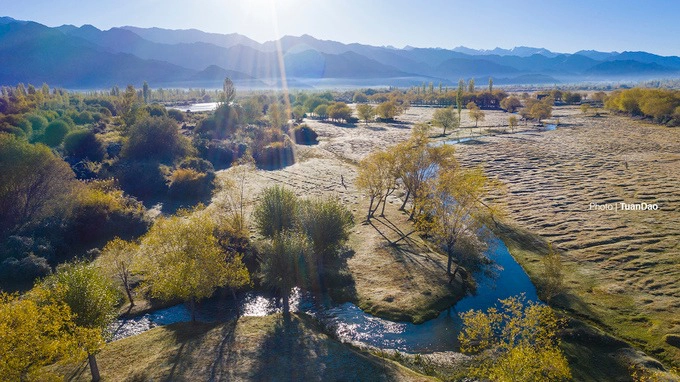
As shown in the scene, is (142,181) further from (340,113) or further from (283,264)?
(340,113)

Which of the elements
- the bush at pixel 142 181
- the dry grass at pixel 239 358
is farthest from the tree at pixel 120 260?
the bush at pixel 142 181

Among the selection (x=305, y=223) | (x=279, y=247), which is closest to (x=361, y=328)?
(x=279, y=247)

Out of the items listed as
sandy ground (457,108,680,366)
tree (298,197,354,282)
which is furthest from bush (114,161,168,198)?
sandy ground (457,108,680,366)

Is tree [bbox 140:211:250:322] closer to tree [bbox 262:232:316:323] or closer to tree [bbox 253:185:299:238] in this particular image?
tree [bbox 262:232:316:323]

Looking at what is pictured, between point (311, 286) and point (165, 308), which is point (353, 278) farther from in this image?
point (165, 308)

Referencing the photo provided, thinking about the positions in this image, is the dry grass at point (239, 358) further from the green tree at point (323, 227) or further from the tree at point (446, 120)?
the tree at point (446, 120)
